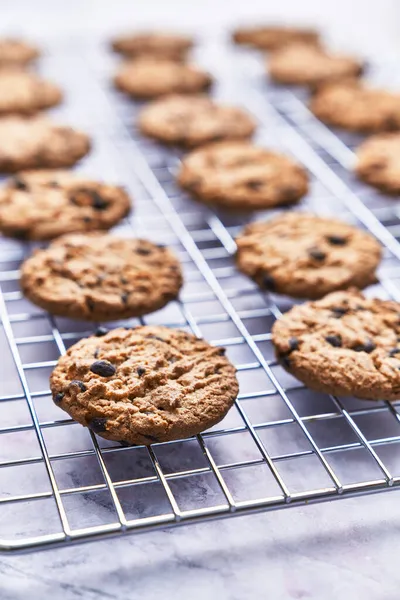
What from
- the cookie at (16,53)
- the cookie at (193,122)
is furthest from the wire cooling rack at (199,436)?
the cookie at (16,53)

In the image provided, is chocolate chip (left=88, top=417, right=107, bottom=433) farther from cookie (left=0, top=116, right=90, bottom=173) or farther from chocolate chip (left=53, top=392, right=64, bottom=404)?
cookie (left=0, top=116, right=90, bottom=173)

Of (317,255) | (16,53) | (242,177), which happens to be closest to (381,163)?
(242,177)

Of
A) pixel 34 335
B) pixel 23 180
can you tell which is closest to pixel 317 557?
pixel 34 335

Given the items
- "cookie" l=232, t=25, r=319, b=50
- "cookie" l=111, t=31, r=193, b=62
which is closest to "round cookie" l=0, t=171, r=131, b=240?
"cookie" l=111, t=31, r=193, b=62

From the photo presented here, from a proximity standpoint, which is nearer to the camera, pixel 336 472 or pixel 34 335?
pixel 336 472

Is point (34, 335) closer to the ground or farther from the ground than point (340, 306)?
closer to the ground

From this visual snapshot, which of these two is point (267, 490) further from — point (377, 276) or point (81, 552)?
point (377, 276)

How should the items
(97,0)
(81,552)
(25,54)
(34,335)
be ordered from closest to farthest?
(81,552), (34,335), (25,54), (97,0)
